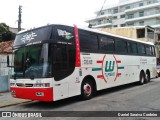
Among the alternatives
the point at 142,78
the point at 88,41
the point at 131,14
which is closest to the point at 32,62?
the point at 88,41

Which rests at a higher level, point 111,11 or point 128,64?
point 111,11

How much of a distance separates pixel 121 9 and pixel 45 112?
76.4 meters

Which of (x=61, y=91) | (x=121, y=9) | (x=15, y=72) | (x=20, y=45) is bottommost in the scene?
(x=61, y=91)

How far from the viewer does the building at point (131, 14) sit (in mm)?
68000

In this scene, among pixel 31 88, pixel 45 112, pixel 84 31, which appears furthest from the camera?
pixel 84 31

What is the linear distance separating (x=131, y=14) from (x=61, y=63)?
6996 cm

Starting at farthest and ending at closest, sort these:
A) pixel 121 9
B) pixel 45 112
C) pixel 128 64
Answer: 1. pixel 121 9
2. pixel 128 64
3. pixel 45 112

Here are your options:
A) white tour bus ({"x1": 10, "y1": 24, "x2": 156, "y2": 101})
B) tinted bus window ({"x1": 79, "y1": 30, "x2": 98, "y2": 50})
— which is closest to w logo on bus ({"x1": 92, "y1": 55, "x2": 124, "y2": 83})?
white tour bus ({"x1": 10, "y1": 24, "x2": 156, "y2": 101})

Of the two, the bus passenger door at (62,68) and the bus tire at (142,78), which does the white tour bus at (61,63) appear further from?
the bus tire at (142,78)

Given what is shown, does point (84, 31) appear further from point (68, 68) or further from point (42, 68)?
point (42, 68)

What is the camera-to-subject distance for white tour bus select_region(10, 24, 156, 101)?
854 centimetres

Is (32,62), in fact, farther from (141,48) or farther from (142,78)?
(142,78)

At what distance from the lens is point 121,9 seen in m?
80.6

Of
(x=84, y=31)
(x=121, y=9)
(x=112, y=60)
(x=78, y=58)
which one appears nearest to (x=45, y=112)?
(x=78, y=58)
